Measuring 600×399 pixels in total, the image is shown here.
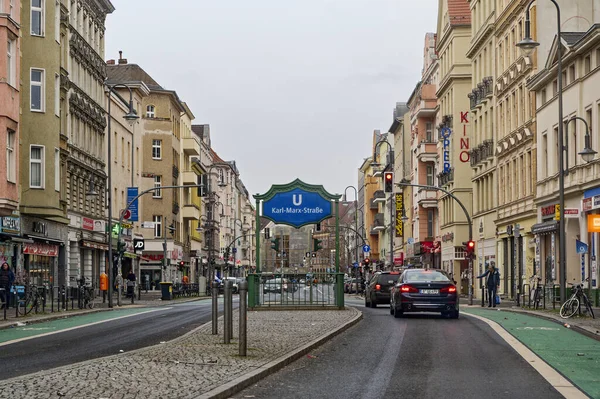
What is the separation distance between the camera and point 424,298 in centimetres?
3212

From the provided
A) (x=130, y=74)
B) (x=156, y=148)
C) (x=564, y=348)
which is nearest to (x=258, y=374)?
(x=564, y=348)

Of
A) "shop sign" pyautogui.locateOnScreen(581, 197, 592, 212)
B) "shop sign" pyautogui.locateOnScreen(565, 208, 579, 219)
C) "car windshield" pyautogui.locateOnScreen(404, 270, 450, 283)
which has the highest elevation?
"shop sign" pyautogui.locateOnScreen(581, 197, 592, 212)

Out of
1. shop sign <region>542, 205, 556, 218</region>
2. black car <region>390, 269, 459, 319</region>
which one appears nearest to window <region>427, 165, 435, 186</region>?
shop sign <region>542, 205, 556, 218</region>

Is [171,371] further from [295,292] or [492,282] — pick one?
[492,282]

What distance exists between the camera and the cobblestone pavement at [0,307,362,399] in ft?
38.2

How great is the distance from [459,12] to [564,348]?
6258cm

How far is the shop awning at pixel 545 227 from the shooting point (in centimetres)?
4681

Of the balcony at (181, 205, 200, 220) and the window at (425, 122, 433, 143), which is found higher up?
the window at (425, 122, 433, 143)

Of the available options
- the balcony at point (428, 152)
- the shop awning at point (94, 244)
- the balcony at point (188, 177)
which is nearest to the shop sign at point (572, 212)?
the shop awning at point (94, 244)

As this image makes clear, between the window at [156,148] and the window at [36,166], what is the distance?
184ft

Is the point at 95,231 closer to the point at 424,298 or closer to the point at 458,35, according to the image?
the point at 458,35

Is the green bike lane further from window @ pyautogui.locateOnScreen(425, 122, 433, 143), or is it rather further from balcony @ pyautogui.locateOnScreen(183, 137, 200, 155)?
balcony @ pyautogui.locateOnScreen(183, 137, 200, 155)

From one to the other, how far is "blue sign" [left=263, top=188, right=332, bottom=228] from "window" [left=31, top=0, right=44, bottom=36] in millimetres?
15776

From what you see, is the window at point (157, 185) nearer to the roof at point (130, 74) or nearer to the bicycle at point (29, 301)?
the roof at point (130, 74)
